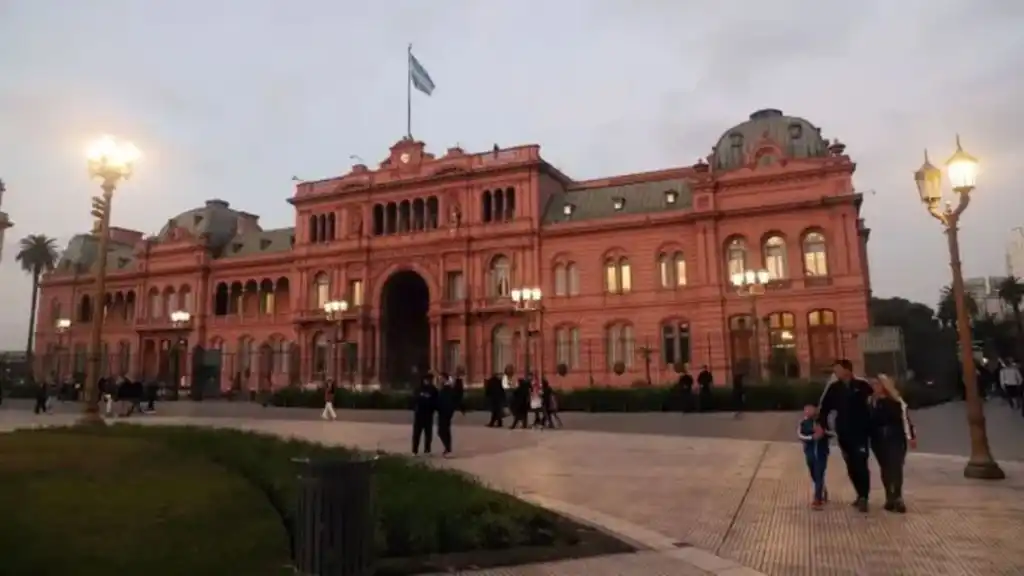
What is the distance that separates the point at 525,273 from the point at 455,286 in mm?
5882

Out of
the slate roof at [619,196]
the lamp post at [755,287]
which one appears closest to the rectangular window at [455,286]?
the slate roof at [619,196]

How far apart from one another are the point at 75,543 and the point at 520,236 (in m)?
42.7

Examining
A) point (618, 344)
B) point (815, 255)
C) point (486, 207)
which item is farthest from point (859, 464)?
point (486, 207)

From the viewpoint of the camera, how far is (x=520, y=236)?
159 ft

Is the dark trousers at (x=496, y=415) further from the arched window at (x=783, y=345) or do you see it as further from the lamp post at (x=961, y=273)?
the arched window at (x=783, y=345)

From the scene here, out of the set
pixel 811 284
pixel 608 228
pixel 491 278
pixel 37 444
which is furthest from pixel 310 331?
pixel 37 444

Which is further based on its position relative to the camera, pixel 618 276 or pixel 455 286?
pixel 455 286

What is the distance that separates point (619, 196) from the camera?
49.4 metres

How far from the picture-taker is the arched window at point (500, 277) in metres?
48.9

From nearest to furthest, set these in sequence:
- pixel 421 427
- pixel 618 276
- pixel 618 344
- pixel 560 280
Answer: pixel 421 427, pixel 618 344, pixel 618 276, pixel 560 280

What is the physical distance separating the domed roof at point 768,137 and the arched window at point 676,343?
10810 mm

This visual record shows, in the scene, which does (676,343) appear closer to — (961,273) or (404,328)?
(404,328)

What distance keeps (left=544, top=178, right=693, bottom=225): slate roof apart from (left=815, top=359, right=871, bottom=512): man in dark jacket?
37.2m

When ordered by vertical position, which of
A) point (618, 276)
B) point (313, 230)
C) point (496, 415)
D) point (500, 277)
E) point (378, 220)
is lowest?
point (496, 415)
